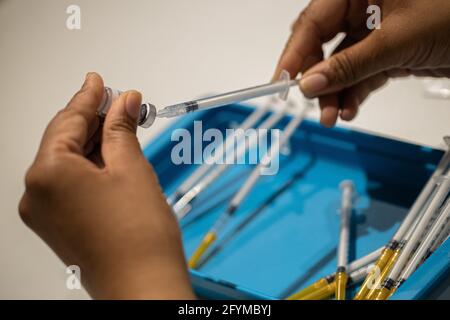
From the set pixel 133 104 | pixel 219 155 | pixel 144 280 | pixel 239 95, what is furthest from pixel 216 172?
pixel 144 280

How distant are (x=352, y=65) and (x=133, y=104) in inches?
18.4

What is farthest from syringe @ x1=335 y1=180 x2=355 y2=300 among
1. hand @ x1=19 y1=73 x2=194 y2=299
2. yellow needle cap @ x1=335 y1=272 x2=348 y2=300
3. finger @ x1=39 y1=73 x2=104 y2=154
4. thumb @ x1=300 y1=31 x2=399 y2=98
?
finger @ x1=39 y1=73 x2=104 y2=154

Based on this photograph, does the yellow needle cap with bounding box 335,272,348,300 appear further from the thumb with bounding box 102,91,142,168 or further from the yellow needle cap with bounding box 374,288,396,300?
the thumb with bounding box 102,91,142,168

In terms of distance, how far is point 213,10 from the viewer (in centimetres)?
140

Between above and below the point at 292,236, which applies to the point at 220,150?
above

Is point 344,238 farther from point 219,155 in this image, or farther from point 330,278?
Answer: point 219,155

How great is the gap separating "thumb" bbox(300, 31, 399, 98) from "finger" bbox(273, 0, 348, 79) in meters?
0.15

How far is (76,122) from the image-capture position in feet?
1.82

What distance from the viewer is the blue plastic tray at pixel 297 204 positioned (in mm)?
897

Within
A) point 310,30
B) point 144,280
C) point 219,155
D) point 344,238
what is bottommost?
point 144,280

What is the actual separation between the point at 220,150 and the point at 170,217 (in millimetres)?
644

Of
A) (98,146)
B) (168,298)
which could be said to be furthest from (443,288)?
(98,146)

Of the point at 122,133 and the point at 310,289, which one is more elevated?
the point at 122,133

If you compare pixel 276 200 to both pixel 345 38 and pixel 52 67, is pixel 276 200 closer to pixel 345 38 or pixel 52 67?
pixel 345 38
